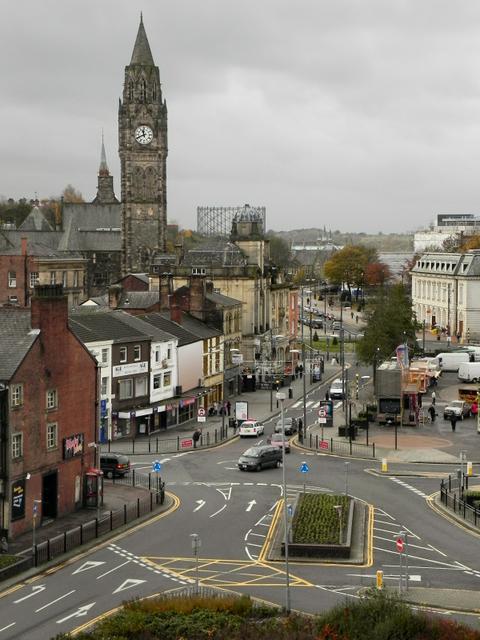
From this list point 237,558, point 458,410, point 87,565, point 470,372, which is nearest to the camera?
point 87,565

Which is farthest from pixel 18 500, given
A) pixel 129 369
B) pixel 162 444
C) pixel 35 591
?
pixel 129 369

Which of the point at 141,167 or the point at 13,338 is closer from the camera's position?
the point at 13,338

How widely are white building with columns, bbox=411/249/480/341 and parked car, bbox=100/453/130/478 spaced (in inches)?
3411

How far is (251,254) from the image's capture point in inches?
4579

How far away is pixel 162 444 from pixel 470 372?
39.4 m

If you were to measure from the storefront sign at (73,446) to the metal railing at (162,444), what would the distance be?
49.5 ft

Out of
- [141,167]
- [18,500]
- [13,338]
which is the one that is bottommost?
[18,500]

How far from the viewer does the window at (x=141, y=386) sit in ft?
249

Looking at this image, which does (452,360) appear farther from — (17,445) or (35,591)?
(35,591)

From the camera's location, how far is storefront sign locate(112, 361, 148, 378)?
7331cm

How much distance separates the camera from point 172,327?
87.1 m

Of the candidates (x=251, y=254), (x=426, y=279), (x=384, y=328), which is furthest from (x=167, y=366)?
(x=426, y=279)

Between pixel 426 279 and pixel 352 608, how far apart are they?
416 ft

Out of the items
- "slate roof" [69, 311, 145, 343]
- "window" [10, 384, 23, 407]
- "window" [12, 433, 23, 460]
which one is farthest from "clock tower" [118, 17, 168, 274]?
"window" [12, 433, 23, 460]
